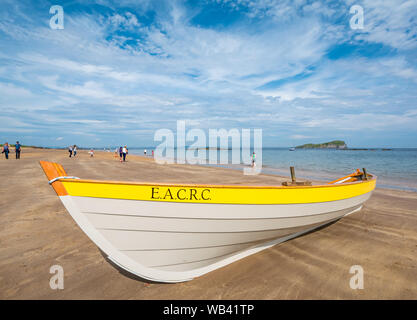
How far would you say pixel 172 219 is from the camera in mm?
3229

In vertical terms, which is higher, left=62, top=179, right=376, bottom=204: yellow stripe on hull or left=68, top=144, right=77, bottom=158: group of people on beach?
left=68, top=144, right=77, bottom=158: group of people on beach

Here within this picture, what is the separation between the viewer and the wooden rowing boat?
3.11m

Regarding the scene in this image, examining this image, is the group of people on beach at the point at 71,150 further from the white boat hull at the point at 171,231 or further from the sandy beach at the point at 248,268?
the white boat hull at the point at 171,231

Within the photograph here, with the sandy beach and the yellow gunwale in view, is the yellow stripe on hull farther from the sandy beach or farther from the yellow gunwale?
the sandy beach

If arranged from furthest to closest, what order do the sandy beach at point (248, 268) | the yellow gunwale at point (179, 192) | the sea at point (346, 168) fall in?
the sea at point (346, 168), the sandy beach at point (248, 268), the yellow gunwale at point (179, 192)

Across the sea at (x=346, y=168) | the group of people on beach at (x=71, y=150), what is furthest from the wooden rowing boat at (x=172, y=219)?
the group of people on beach at (x=71, y=150)

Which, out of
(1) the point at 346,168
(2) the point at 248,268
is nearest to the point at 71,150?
(2) the point at 248,268

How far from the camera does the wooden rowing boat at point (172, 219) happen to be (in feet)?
10.2

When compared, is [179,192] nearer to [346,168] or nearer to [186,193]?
[186,193]

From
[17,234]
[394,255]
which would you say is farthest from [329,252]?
[17,234]


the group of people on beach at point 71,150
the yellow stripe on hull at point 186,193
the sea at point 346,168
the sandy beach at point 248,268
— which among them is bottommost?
the sandy beach at point 248,268

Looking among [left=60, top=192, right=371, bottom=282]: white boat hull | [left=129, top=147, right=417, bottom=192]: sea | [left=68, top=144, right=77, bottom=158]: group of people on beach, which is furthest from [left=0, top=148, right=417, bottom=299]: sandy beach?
[left=68, top=144, right=77, bottom=158]: group of people on beach
